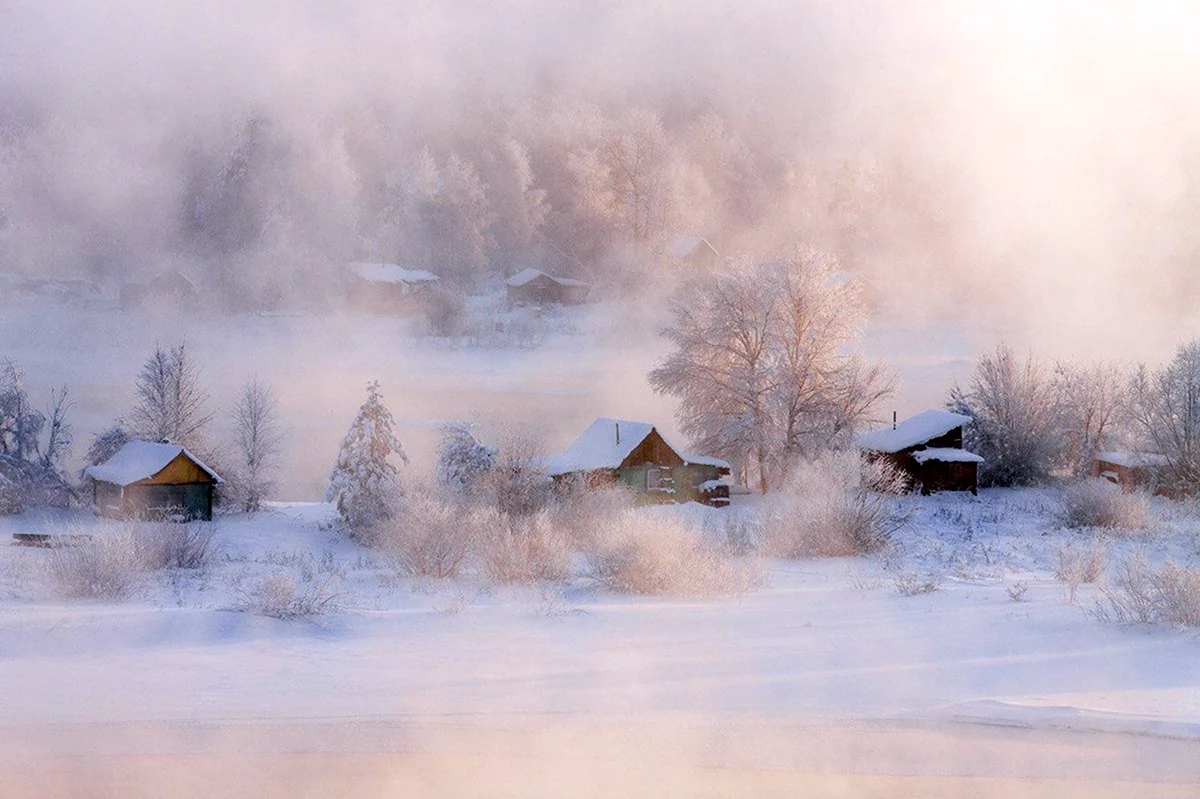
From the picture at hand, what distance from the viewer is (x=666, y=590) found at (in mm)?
8695

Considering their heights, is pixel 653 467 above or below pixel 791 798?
above

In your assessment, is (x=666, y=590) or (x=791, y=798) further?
(x=666, y=590)

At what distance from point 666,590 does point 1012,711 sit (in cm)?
380

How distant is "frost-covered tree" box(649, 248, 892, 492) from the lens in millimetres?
21703

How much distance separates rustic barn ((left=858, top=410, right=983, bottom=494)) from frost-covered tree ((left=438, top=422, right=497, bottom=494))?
8.32m

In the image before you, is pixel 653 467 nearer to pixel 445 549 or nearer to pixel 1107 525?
Result: pixel 1107 525

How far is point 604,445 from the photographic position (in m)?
20.0

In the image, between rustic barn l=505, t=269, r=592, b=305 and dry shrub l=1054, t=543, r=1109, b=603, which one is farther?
rustic barn l=505, t=269, r=592, b=305

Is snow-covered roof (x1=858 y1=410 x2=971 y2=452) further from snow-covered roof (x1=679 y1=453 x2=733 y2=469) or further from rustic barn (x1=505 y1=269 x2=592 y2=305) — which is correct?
rustic barn (x1=505 y1=269 x2=592 y2=305)

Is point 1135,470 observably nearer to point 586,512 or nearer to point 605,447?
point 605,447

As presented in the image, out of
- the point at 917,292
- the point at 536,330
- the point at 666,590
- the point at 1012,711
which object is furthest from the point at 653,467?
the point at 1012,711

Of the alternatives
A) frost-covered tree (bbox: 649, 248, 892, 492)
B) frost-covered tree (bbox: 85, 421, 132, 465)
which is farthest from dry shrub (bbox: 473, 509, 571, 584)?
frost-covered tree (bbox: 85, 421, 132, 465)

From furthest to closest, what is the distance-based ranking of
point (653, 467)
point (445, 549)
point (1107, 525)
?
point (653, 467) < point (1107, 525) < point (445, 549)

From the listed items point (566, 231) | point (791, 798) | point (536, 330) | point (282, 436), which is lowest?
point (791, 798)
